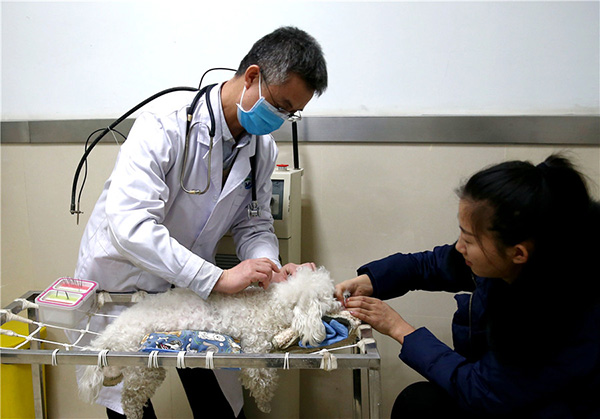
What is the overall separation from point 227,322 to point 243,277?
11 centimetres

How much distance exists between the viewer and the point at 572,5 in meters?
1.41

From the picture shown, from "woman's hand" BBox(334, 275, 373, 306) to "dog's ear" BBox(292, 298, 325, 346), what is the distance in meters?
0.15

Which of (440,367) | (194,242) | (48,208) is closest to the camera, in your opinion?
(440,367)

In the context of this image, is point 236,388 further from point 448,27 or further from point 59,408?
point 448,27

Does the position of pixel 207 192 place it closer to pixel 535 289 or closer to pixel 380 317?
pixel 380 317

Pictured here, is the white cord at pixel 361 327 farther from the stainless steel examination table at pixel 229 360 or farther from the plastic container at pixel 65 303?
the plastic container at pixel 65 303

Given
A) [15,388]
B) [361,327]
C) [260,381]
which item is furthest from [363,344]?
[15,388]

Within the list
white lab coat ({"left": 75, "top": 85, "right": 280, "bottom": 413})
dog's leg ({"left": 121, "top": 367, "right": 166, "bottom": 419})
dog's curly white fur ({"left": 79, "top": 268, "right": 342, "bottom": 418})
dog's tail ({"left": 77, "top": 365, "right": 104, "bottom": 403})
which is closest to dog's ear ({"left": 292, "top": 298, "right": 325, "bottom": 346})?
dog's curly white fur ({"left": 79, "top": 268, "right": 342, "bottom": 418})

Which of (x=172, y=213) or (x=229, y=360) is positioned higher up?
(x=172, y=213)

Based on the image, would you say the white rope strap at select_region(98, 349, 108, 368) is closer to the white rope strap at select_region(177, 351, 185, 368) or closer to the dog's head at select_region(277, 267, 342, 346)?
the white rope strap at select_region(177, 351, 185, 368)

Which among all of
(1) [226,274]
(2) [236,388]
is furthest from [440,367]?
(2) [236,388]

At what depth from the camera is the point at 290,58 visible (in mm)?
1078

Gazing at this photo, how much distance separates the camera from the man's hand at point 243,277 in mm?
1045

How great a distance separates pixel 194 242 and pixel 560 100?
1.25 meters
